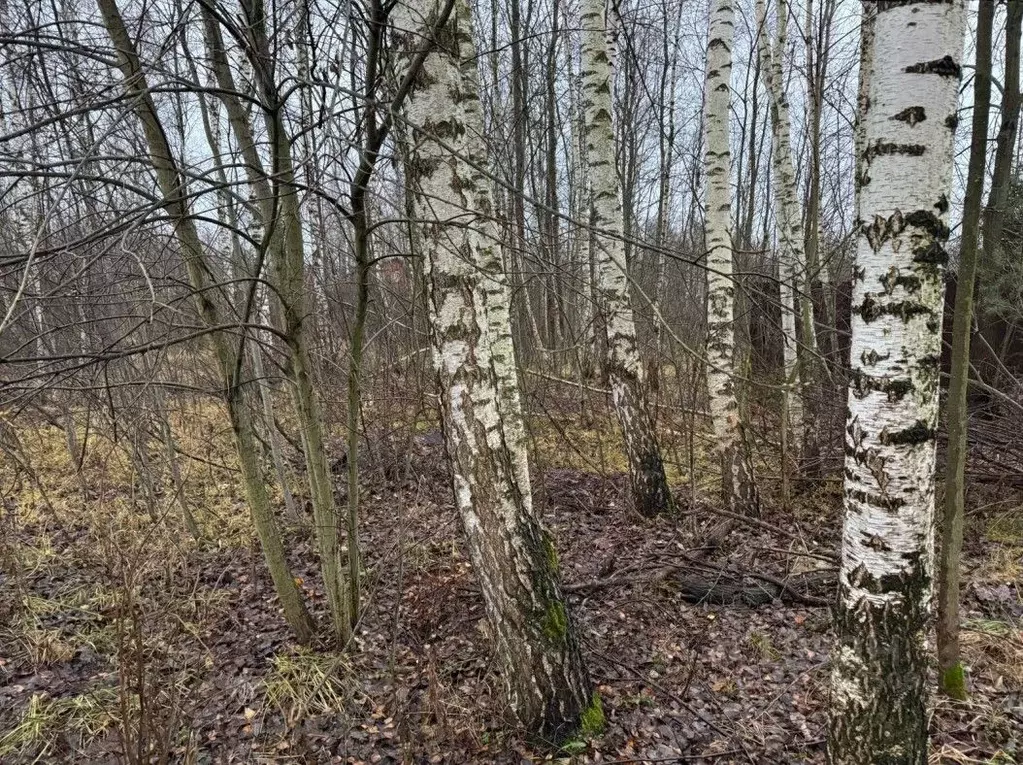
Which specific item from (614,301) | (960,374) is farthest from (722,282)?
(960,374)

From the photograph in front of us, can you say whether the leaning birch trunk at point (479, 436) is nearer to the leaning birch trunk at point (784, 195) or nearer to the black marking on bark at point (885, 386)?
the black marking on bark at point (885, 386)

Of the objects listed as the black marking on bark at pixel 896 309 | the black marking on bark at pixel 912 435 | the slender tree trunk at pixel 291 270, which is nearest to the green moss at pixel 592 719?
the slender tree trunk at pixel 291 270

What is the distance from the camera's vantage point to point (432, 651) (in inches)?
122

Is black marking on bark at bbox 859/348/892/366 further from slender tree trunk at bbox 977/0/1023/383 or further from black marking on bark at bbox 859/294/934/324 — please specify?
slender tree trunk at bbox 977/0/1023/383

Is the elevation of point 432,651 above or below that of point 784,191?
below

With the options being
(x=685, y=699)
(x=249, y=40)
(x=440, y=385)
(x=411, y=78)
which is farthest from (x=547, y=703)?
(x=249, y=40)

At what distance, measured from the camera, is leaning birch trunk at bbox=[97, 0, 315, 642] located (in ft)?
8.52

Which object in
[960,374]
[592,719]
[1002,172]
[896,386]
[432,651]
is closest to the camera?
[896,386]

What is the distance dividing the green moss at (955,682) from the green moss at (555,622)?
1.92 metres

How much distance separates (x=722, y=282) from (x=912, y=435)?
3471mm

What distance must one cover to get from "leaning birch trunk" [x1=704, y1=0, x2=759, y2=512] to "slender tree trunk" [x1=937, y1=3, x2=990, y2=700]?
7.70 feet

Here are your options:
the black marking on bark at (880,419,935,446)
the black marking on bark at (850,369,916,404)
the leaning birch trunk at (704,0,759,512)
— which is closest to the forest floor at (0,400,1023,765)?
the leaning birch trunk at (704,0,759,512)

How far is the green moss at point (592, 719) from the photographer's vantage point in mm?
2680

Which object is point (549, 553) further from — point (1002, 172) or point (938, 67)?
point (1002, 172)
